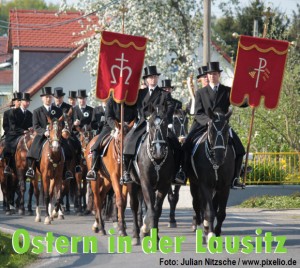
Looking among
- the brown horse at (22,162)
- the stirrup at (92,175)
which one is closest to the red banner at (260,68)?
the stirrup at (92,175)

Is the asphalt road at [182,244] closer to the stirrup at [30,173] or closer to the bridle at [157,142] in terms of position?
the stirrup at [30,173]

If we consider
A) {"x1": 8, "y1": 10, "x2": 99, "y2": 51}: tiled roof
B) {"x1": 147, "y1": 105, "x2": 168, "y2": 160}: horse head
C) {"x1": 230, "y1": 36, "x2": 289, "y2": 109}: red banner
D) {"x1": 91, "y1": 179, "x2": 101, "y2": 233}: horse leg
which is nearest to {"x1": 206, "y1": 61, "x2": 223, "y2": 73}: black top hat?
{"x1": 230, "y1": 36, "x2": 289, "y2": 109}: red banner

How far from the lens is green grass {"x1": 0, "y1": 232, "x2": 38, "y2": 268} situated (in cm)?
1496

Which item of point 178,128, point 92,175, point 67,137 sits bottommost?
point 92,175

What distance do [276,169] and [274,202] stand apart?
252 centimetres

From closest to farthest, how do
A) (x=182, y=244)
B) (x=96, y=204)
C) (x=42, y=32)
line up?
(x=182, y=244) < (x=96, y=204) < (x=42, y=32)

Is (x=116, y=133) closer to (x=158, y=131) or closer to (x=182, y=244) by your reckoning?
(x=158, y=131)

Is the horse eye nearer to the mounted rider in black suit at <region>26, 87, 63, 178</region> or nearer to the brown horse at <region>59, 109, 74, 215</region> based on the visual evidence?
the brown horse at <region>59, 109, 74, 215</region>

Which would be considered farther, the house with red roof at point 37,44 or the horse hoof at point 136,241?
the house with red roof at point 37,44

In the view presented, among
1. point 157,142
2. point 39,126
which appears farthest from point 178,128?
point 157,142

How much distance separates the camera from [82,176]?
25812 millimetres

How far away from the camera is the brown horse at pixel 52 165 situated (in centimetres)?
2211

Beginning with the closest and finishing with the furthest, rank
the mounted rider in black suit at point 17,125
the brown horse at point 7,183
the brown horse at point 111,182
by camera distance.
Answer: the brown horse at point 111,182 → the mounted rider in black suit at point 17,125 → the brown horse at point 7,183

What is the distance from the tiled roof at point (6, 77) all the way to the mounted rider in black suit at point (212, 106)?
78660 millimetres
